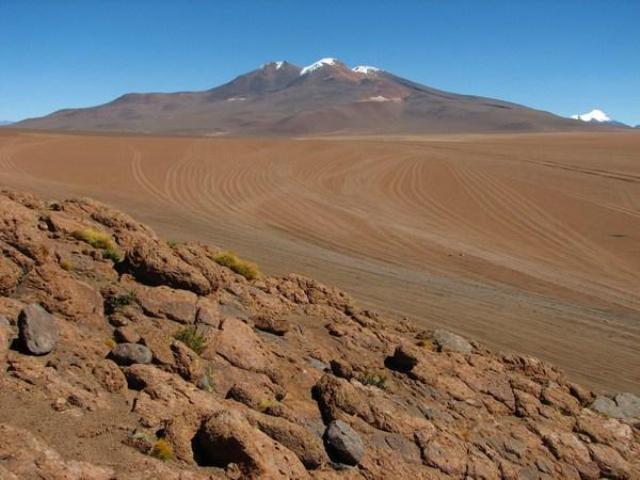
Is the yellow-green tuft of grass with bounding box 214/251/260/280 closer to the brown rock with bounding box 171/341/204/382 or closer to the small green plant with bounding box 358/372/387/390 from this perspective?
the small green plant with bounding box 358/372/387/390

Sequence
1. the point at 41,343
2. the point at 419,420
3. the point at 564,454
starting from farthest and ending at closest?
1. the point at 564,454
2. the point at 419,420
3. the point at 41,343

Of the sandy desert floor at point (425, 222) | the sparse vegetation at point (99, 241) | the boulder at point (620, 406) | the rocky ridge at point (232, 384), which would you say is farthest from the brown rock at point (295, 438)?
the sandy desert floor at point (425, 222)

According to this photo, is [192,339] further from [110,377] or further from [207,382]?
[110,377]

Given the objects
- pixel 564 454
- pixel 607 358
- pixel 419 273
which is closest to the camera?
pixel 564 454

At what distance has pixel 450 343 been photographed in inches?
384

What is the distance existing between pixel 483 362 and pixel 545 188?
25.7 metres

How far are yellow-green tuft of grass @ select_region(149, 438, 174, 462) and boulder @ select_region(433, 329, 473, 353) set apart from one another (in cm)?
505

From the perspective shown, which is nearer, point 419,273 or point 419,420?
point 419,420

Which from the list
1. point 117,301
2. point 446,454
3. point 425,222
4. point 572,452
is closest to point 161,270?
point 117,301

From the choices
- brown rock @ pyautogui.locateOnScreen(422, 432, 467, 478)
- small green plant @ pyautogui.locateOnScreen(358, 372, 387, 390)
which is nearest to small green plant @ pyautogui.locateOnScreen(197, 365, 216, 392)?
small green plant @ pyautogui.locateOnScreen(358, 372, 387, 390)

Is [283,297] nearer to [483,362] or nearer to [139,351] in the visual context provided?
[483,362]

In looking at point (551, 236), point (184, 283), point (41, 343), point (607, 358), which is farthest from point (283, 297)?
point (551, 236)

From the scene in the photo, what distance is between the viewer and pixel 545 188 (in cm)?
3306

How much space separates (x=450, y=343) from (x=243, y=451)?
5.14 metres
